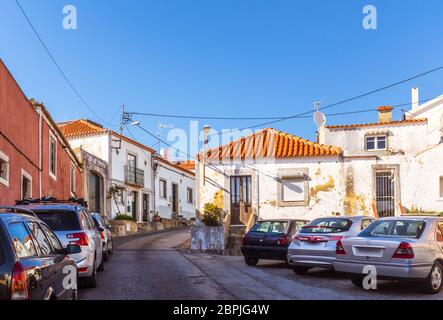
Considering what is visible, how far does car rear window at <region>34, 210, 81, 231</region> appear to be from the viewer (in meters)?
10.3

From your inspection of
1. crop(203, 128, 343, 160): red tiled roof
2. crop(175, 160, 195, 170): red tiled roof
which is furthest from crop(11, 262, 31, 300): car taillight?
crop(175, 160, 195, 170): red tiled roof

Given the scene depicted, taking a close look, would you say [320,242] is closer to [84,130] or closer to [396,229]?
[396,229]

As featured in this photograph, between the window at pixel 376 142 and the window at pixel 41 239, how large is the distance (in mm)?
25833

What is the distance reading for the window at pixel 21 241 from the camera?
511cm

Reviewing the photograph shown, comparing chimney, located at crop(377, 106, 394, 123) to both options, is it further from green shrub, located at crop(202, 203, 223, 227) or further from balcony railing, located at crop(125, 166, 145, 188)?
balcony railing, located at crop(125, 166, 145, 188)

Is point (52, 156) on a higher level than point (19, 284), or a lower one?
higher

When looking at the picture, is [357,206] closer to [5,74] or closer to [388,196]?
[388,196]

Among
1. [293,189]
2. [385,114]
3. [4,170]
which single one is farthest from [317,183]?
[4,170]

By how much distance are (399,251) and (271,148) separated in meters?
18.0

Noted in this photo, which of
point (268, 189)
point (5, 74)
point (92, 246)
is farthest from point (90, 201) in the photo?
point (92, 246)

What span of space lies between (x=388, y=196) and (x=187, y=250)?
438 inches

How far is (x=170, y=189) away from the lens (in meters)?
48.5

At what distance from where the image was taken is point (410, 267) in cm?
976

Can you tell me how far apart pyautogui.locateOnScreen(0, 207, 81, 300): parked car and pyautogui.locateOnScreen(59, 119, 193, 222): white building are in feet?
96.8
